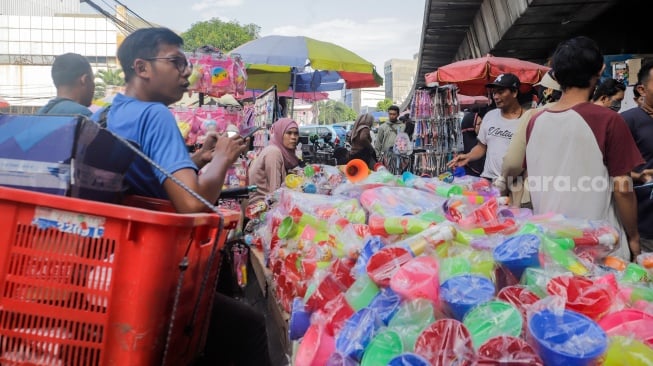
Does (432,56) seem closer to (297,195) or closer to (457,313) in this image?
(297,195)

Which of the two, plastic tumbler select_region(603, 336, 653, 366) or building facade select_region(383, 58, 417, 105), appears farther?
building facade select_region(383, 58, 417, 105)

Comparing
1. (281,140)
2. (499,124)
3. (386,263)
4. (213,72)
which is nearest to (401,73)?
(213,72)

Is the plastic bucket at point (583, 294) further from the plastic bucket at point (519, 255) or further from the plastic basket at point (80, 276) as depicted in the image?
the plastic basket at point (80, 276)

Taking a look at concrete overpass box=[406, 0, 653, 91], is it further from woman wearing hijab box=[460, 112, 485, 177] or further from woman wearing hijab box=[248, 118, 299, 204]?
woman wearing hijab box=[248, 118, 299, 204]

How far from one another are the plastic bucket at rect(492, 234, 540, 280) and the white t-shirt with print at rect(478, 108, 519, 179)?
3.02 metres

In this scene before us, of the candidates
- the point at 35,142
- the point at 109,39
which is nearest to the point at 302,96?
the point at 35,142

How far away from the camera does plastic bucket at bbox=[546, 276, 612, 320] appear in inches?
52.7

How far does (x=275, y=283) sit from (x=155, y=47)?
159 cm

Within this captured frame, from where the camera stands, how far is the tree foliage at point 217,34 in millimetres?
36000

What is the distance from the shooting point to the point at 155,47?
1.75m

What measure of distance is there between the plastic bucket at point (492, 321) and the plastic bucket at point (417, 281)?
0.52 ft

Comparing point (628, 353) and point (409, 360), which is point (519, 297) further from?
point (409, 360)

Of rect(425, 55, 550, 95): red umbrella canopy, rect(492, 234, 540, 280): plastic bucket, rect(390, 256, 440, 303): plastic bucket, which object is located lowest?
rect(390, 256, 440, 303): plastic bucket

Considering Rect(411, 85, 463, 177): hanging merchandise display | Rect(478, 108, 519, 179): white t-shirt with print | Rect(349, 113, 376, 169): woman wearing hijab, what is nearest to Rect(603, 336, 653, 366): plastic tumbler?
Rect(478, 108, 519, 179): white t-shirt with print
